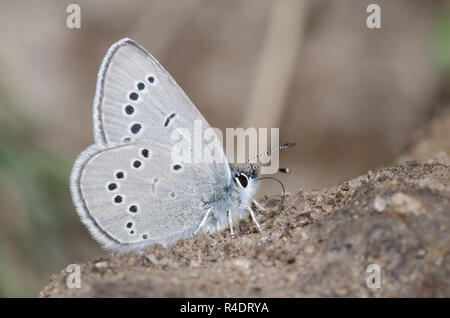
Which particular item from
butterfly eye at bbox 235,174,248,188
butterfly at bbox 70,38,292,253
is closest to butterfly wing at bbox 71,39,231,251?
butterfly at bbox 70,38,292,253

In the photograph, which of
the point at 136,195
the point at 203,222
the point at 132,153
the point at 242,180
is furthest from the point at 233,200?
the point at 132,153

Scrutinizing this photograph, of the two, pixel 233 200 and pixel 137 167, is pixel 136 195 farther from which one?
pixel 233 200

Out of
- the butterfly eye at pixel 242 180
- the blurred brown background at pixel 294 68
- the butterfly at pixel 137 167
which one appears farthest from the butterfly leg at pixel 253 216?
the blurred brown background at pixel 294 68

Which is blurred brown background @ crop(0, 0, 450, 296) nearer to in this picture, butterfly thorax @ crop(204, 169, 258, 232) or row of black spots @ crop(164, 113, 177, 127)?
butterfly thorax @ crop(204, 169, 258, 232)

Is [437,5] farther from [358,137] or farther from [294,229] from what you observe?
[294,229]

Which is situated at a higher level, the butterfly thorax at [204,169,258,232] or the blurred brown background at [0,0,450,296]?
the blurred brown background at [0,0,450,296]

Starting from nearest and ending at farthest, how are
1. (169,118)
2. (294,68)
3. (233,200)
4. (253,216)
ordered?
(253,216) → (169,118) → (233,200) → (294,68)
